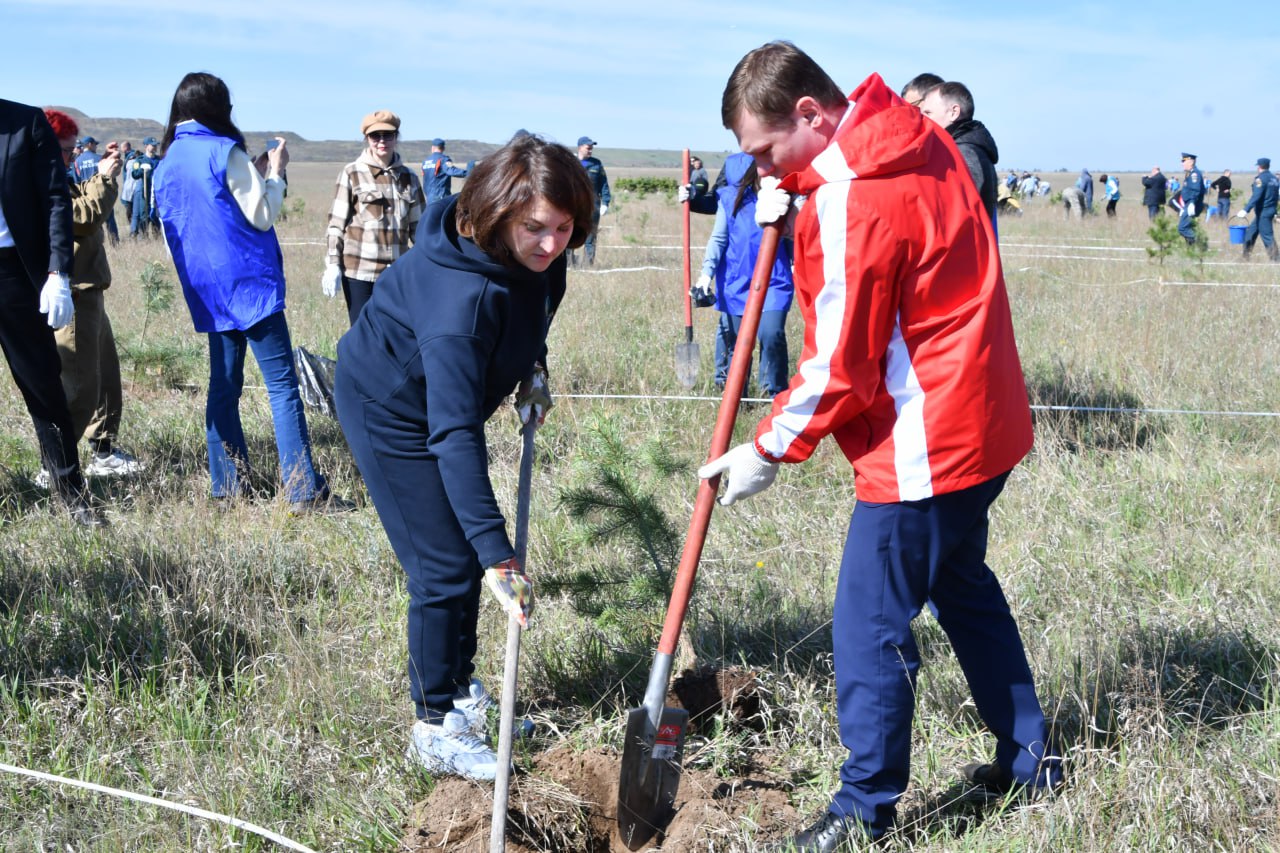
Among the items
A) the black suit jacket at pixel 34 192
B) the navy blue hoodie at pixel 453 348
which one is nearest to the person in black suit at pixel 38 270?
the black suit jacket at pixel 34 192

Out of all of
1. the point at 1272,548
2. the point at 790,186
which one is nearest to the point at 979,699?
the point at 790,186

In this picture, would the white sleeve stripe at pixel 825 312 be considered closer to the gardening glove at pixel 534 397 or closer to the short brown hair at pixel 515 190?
the short brown hair at pixel 515 190

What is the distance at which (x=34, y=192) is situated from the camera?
4.72 metres

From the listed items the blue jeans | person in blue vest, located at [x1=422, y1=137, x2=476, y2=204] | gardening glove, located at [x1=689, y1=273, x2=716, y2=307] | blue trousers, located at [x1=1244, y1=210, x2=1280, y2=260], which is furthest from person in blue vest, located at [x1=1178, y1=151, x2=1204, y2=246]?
the blue jeans

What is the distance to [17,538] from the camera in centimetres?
443

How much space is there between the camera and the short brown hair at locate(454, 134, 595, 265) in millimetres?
2451

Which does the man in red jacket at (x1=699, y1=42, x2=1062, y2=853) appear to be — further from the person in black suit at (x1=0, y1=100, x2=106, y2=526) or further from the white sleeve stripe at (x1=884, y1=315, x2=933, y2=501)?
the person in black suit at (x1=0, y1=100, x2=106, y2=526)

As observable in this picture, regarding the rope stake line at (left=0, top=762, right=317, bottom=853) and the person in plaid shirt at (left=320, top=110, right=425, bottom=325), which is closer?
the rope stake line at (left=0, top=762, right=317, bottom=853)

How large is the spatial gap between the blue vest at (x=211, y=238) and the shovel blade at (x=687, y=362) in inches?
103

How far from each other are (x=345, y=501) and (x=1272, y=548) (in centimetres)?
386

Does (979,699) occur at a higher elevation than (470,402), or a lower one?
lower

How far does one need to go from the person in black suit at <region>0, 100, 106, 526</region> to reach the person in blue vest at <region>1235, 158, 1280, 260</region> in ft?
55.0

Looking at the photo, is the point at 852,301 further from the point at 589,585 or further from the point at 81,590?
the point at 81,590

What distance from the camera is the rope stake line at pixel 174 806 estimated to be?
2.53m
